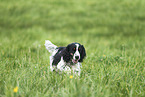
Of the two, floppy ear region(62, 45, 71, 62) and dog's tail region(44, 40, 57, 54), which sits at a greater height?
dog's tail region(44, 40, 57, 54)

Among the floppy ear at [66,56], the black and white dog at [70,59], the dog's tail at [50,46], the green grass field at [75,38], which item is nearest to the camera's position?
the green grass field at [75,38]

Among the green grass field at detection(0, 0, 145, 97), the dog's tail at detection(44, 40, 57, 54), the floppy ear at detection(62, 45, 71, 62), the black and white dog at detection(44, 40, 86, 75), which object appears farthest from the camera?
the dog's tail at detection(44, 40, 57, 54)

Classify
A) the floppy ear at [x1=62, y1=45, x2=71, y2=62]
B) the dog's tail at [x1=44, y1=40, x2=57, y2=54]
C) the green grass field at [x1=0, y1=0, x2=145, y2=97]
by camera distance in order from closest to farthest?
the green grass field at [x1=0, y1=0, x2=145, y2=97]
the floppy ear at [x1=62, y1=45, x2=71, y2=62]
the dog's tail at [x1=44, y1=40, x2=57, y2=54]

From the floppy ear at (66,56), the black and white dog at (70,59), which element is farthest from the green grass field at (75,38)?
the floppy ear at (66,56)

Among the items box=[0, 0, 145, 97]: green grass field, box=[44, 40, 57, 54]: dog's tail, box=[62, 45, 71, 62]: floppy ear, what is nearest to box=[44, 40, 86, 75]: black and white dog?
box=[62, 45, 71, 62]: floppy ear

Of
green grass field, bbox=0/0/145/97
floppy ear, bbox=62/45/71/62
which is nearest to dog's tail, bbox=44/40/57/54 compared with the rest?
green grass field, bbox=0/0/145/97

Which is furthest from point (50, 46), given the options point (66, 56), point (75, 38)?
point (75, 38)

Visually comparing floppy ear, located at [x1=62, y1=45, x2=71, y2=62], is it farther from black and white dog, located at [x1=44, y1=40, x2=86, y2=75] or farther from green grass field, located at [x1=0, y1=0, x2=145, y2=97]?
green grass field, located at [x1=0, y1=0, x2=145, y2=97]

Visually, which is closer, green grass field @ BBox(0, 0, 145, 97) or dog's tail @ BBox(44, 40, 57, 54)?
green grass field @ BBox(0, 0, 145, 97)

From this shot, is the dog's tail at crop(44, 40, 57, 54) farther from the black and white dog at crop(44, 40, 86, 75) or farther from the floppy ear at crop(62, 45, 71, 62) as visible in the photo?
the floppy ear at crop(62, 45, 71, 62)

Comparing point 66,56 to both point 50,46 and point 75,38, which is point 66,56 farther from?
point 75,38

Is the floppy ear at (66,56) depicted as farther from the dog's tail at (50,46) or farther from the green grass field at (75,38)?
the dog's tail at (50,46)

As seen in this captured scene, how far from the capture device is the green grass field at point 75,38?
2.32m

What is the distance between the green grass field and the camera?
7.61 feet
